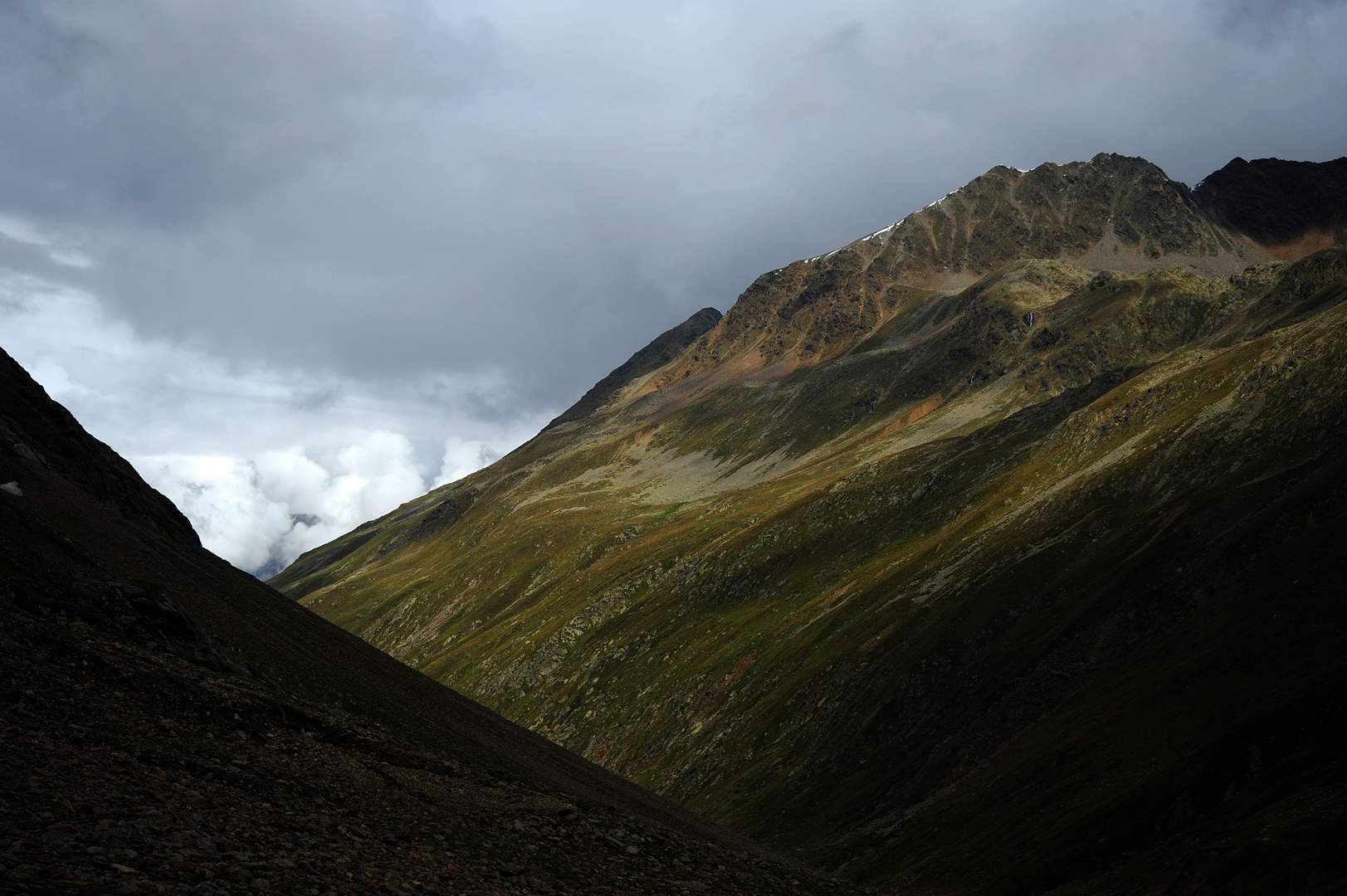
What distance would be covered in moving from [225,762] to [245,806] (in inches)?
194

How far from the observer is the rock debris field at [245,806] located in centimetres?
1948

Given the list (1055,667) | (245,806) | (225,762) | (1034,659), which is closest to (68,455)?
(225,762)

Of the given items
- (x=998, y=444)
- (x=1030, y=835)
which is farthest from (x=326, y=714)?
(x=998, y=444)

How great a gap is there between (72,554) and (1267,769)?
7899 centimetres

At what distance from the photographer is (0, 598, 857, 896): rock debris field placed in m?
19.5

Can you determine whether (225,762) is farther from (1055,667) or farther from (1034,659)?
(1034,659)

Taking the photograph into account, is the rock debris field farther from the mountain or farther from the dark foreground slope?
the mountain

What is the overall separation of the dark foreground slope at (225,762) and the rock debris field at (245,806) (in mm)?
100

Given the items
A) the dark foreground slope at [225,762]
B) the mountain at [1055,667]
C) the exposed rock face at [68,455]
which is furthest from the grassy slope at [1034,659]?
the exposed rock face at [68,455]

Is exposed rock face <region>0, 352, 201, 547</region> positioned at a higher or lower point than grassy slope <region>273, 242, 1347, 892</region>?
higher

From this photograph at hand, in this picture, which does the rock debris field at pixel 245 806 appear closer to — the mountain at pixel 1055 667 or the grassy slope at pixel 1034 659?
the mountain at pixel 1055 667

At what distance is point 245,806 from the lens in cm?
2598

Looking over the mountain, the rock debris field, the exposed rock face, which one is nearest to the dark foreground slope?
the rock debris field

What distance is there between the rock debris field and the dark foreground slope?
0.33 feet
